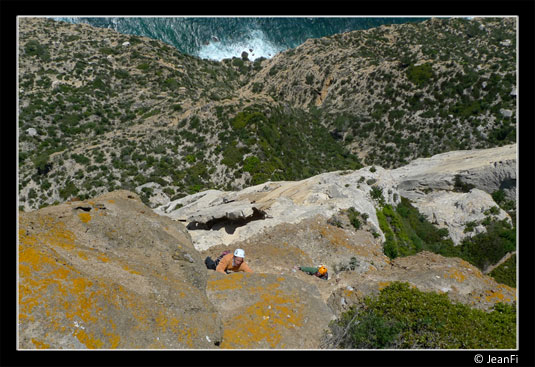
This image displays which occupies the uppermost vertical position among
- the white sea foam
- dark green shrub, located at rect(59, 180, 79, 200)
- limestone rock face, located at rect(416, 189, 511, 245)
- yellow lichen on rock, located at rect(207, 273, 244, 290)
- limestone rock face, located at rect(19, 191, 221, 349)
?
the white sea foam

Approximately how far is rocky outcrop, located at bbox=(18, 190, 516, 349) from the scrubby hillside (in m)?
24.4

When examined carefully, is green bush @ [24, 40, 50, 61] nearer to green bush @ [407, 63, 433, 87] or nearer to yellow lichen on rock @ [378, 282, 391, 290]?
green bush @ [407, 63, 433, 87]

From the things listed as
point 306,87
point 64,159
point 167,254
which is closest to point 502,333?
point 167,254

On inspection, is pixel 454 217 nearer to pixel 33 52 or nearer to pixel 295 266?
pixel 295 266

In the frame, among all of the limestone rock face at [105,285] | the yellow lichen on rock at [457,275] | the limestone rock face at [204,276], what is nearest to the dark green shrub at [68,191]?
the limestone rock face at [204,276]

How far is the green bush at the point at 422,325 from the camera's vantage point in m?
6.94

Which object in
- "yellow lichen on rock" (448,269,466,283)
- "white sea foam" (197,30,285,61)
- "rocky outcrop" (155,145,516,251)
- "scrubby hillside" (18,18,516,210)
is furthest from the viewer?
"white sea foam" (197,30,285,61)

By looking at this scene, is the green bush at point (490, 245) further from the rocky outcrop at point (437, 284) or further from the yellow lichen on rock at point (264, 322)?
the yellow lichen on rock at point (264, 322)

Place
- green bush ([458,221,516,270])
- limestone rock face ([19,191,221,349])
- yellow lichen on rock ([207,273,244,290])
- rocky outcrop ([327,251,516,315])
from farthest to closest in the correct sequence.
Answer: green bush ([458,221,516,270])
rocky outcrop ([327,251,516,315])
yellow lichen on rock ([207,273,244,290])
limestone rock face ([19,191,221,349])

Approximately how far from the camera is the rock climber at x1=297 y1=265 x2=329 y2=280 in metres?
10.8

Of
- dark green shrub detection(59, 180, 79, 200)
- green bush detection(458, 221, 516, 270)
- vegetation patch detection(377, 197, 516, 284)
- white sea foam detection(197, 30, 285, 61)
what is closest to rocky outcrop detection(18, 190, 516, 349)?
vegetation patch detection(377, 197, 516, 284)

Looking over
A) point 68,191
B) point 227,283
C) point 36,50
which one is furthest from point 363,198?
point 36,50

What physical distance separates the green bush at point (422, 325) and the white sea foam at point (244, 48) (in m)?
95.9

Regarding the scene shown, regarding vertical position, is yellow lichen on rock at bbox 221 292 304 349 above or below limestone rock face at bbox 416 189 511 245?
above
